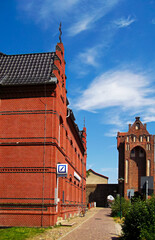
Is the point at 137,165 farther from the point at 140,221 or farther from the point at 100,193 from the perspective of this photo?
the point at 140,221

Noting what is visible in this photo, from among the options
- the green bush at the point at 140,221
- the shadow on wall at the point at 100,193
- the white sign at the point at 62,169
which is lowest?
the shadow on wall at the point at 100,193

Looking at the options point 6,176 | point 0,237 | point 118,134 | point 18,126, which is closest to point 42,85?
point 18,126

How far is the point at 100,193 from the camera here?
71812 mm

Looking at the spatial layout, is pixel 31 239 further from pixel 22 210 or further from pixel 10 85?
pixel 10 85

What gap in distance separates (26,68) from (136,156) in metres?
49.8

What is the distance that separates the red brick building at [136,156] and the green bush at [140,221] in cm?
5350

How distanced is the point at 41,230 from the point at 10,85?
30.7ft

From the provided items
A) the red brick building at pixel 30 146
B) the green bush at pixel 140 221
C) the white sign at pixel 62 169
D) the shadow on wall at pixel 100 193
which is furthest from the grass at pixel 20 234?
the shadow on wall at pixel 100 193

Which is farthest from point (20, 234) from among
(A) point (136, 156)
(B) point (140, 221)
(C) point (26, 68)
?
(A) point (136, 156)

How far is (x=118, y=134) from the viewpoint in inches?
2872

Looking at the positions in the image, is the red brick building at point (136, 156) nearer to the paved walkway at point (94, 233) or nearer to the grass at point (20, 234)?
the paved walkway at point (94, 233)

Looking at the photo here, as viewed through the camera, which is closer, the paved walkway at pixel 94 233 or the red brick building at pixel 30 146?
the paved walkway at pixel 94 233

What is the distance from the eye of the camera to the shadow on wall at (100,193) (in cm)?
7112

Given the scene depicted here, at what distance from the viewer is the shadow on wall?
71125 mm
